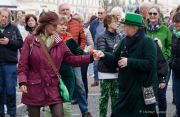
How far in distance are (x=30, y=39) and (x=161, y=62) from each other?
2.18m

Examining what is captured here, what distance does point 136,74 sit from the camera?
6.32 m

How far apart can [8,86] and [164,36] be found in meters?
2.90

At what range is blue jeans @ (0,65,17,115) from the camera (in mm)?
9625

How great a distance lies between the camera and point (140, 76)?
20.7 ft

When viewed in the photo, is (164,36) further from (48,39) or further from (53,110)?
(53,110)

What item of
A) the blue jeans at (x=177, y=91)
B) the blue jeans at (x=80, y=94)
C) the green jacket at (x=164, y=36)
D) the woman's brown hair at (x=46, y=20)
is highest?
the woman's brown hair at (x=46, y=20)

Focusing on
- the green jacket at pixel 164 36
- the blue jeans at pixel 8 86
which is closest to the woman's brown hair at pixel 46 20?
the green jacket at pixel 164 36

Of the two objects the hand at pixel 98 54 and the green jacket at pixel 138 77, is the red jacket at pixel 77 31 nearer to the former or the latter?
the hand at pixel 98 54

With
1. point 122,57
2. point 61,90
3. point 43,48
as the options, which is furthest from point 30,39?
point 122,57

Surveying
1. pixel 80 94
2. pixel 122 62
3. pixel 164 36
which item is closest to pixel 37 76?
Answer: pixel 122 62

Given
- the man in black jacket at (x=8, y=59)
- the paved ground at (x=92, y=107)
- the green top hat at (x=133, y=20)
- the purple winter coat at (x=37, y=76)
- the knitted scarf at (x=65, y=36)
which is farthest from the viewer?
the paved ground at (x=92, y=107)

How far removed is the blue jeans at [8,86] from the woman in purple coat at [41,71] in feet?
9.44

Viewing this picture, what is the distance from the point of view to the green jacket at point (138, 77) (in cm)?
628

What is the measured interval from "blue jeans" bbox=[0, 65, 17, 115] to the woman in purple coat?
2877mm
